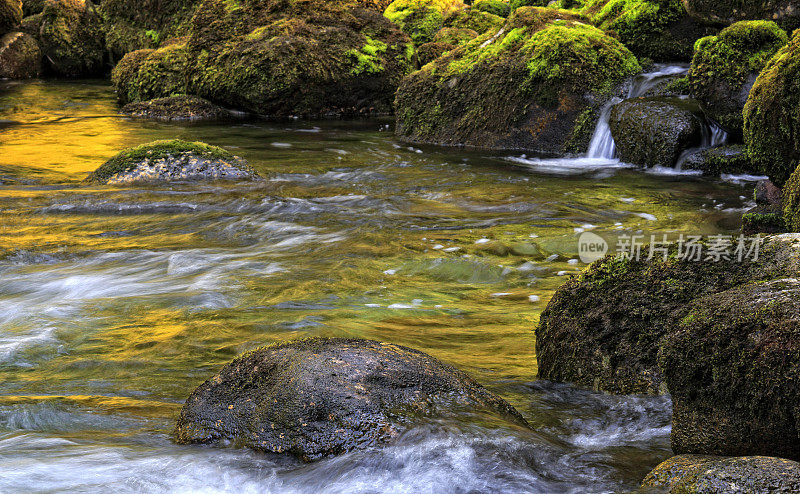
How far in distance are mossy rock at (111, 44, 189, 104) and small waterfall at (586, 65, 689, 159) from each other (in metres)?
9.96

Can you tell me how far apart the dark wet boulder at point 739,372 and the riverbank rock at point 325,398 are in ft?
2.23

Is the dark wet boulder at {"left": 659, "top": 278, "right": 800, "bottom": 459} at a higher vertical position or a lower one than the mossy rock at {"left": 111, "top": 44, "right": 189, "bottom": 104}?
lower

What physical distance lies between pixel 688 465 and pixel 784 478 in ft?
1.20

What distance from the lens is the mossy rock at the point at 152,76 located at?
17.1 m

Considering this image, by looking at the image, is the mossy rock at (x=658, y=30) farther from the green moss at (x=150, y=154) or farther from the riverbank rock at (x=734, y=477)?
the riverbank rock at (x=734, y=477)

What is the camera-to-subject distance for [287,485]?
103 inches

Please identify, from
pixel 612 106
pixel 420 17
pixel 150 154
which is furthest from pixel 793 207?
pixel 420 17

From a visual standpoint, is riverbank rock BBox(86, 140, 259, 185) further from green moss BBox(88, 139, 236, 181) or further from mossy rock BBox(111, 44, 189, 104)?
mossy rock BBox(111, 44, 189, 104)

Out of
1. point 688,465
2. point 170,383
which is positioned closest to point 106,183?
point 170,383

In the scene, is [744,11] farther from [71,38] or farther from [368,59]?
[71,38]

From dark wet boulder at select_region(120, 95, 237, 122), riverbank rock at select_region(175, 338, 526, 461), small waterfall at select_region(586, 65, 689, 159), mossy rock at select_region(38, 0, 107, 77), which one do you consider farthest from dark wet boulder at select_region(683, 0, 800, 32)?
mossy rock at select_region(38, 0, 107, 77)

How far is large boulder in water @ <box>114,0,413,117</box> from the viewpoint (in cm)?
1496

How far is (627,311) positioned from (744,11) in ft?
26.6

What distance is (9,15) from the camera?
24234 mm
